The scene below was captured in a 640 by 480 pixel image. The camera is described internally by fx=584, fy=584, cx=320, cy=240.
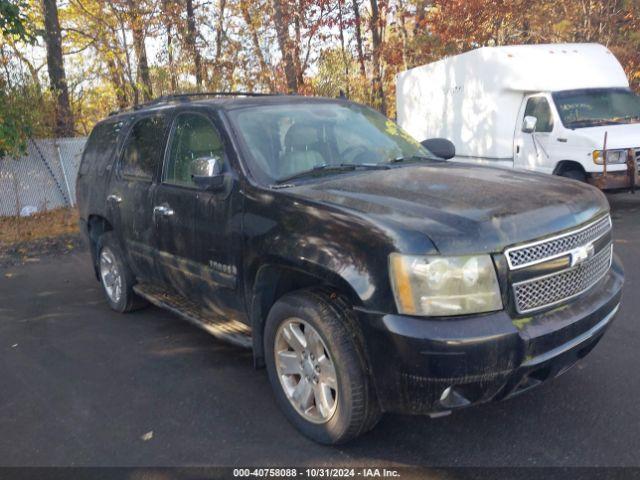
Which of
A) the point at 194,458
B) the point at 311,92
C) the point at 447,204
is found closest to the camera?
the point at 447,204

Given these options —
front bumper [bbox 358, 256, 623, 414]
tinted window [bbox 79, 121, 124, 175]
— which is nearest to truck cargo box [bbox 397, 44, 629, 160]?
tinted window [bbox 79, 121, 124, 175]

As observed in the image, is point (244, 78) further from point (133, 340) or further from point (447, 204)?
point (447, 204)

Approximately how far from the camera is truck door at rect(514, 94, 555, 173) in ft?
31.9

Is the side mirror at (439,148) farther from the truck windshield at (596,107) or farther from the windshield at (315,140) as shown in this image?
the truck windshield at (596,107)

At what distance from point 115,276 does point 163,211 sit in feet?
5.10

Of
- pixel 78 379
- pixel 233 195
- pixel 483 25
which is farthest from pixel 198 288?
pixel 483 25

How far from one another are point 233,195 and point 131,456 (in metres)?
1.61

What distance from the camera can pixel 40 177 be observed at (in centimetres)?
1268

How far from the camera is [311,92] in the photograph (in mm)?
17906

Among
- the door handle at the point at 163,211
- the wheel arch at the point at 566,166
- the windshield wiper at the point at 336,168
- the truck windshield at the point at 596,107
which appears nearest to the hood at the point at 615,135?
the truck windshield at the point at 596,107

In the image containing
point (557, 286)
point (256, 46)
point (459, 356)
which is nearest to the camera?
point (459, 356)

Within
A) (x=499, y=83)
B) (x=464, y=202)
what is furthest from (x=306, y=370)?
(x=499, y=83)

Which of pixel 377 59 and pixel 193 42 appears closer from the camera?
pixel 193 42

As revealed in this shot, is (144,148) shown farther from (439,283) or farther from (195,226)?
(439,283)
